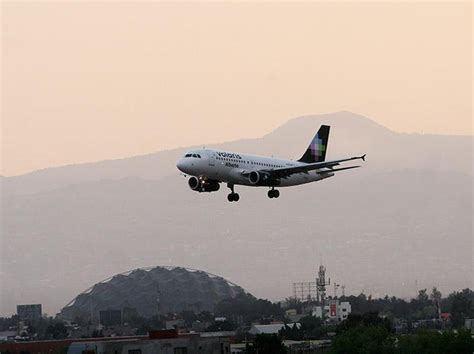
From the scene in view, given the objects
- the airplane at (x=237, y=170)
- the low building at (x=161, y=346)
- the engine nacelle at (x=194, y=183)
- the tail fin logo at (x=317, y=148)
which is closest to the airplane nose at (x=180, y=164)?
the airplane at (x=237, y=170)

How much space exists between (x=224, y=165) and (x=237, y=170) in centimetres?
121

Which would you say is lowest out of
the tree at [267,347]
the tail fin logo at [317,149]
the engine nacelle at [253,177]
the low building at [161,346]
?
the tree at [267,347]

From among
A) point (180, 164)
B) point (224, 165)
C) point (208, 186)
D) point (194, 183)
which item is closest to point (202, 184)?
point (208, 186)

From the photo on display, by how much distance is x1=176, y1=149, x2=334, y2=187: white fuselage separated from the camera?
108 meters

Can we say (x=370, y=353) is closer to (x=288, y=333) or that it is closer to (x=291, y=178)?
(x=291, y=178)

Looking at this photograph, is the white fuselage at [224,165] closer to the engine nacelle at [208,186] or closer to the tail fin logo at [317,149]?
the engine nacelle at [208,186]

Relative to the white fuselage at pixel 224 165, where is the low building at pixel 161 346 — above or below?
below

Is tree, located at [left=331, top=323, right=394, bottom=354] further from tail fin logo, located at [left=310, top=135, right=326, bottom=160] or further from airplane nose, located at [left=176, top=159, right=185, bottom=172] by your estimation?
airplane nose, located at [left=176, top=159, right=185, bottom=172]

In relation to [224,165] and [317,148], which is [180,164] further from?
[317,148]

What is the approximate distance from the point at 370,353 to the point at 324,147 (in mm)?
18952

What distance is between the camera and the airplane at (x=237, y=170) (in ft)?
356

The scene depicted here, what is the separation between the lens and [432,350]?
417ft

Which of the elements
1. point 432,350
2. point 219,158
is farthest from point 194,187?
point 432,350

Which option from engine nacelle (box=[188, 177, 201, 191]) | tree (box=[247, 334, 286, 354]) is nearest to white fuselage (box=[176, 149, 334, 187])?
engine nacelle (box=[188, 177, 201, 191])
